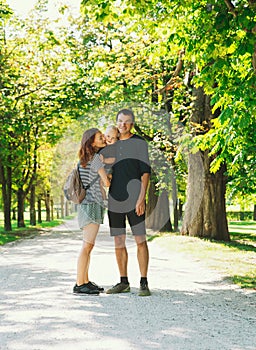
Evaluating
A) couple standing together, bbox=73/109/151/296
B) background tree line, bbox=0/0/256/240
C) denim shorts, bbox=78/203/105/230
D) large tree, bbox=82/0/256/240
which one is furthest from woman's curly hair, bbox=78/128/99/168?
background tree line, bbox=0/0/256/240

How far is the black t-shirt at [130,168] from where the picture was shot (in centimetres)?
679

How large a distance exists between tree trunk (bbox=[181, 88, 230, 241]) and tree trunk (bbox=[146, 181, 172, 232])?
798 centimetres

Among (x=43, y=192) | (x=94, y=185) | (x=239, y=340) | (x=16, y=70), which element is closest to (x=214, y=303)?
(x=239, y=340)

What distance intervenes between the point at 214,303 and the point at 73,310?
1.77 m

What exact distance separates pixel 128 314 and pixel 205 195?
12279 mm

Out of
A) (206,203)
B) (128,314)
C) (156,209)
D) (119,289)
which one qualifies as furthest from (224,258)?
(156,209)

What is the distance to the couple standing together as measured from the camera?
6.71 meters

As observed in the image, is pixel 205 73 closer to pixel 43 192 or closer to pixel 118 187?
pixel 118 187

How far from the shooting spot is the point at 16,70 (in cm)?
2044

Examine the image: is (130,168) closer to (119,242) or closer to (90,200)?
(90,200)

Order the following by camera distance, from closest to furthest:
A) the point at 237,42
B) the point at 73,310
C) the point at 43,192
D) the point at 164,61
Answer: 1. the point at 73,310
2. the point at 237,42
3. the point at 164,61
4. the point at 43,192

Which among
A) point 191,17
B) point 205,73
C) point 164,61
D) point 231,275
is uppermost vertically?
point 164,61

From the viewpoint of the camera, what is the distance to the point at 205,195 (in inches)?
687

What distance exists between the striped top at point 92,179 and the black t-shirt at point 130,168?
7.3 inches
